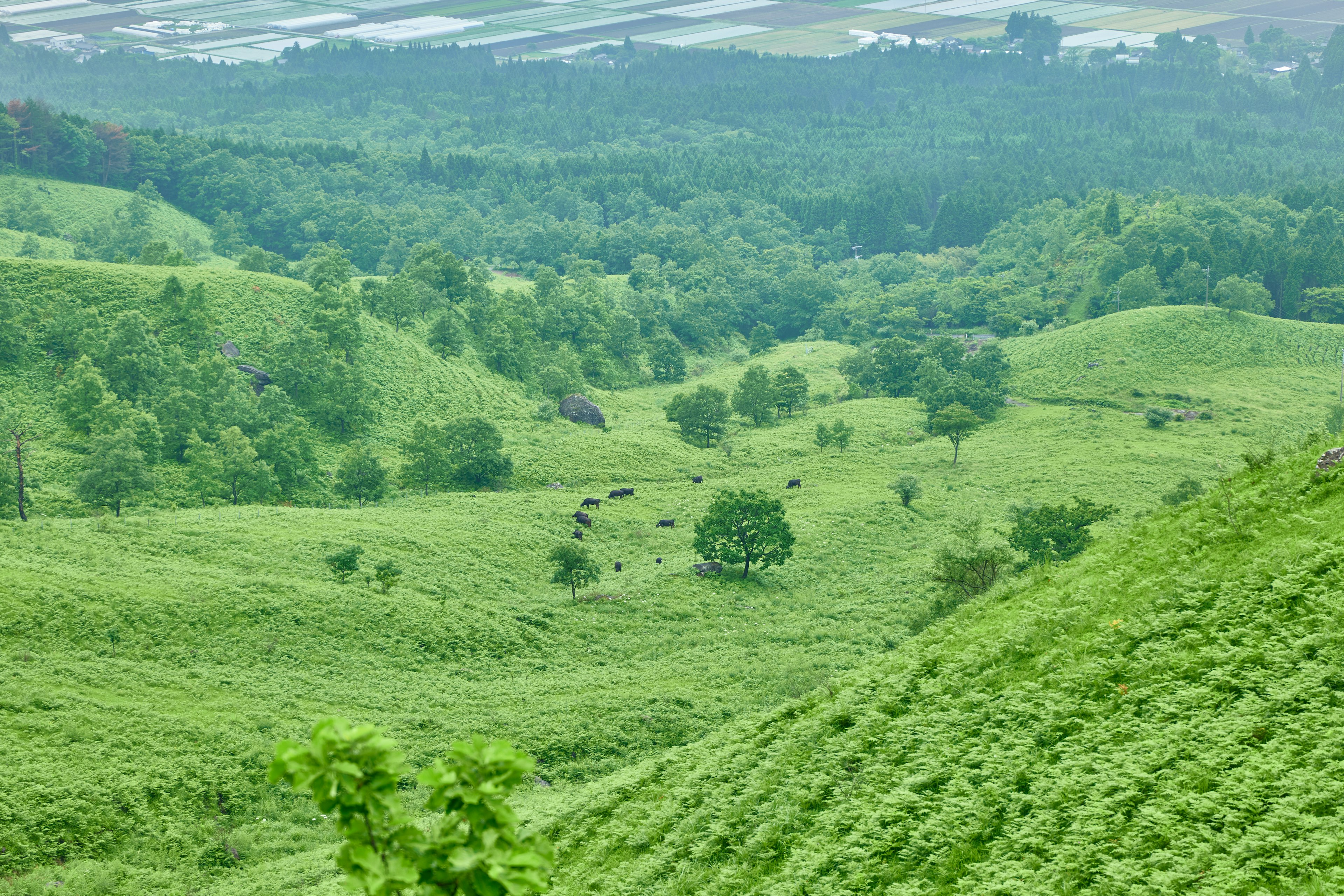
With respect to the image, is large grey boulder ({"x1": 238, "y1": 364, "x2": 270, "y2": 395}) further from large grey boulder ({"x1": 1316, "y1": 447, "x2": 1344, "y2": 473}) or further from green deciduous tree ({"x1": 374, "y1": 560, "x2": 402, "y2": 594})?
large grey boulder ({"x1": 1316, "y1": 447, "x2": 1344, "y2": 473})

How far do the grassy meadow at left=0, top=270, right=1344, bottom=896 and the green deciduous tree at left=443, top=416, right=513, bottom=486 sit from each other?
4.61 m

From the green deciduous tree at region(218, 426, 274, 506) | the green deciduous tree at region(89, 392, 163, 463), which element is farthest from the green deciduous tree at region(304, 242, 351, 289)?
the green deciduous tree at region(218, 426, 274, 506)

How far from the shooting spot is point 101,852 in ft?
120

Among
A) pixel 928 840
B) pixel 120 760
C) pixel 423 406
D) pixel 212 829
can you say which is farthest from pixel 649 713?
pixel 423 406

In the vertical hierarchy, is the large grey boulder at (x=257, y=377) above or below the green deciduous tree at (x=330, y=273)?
below

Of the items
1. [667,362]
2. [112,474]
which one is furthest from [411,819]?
[667,362]

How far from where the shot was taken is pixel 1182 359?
139750 millimetres

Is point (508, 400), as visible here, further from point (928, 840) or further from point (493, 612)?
point (928, 840)

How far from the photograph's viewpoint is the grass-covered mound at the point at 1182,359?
131000 millimetres

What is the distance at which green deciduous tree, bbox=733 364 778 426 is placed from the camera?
5123 inches

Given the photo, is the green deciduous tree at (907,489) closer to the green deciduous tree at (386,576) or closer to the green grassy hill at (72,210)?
the green deciduous tree at (386,576)

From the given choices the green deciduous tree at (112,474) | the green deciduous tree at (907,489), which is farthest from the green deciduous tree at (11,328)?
the green deciduous tree at (907,489)

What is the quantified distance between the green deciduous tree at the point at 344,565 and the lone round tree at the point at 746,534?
79.4 ft

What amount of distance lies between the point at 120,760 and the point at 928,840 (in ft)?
110
